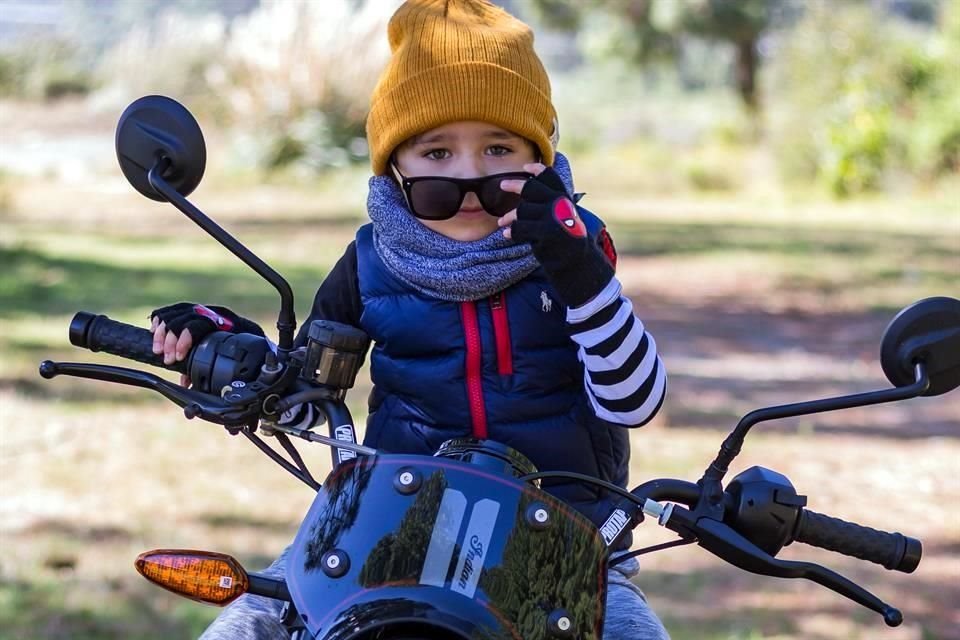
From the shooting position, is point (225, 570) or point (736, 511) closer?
point (225, 570)

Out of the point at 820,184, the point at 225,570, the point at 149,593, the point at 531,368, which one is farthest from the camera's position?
the point at 820,184

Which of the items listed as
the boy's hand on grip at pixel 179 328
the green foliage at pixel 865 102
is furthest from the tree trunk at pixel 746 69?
the boy's hand on grip at pixel 179 328

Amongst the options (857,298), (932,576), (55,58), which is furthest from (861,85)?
(932,576)

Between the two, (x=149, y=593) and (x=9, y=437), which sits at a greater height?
(x=9, y=437)

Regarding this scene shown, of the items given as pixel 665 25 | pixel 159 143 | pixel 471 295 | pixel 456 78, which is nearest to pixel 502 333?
pixel 471 295

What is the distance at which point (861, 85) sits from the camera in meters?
20.4

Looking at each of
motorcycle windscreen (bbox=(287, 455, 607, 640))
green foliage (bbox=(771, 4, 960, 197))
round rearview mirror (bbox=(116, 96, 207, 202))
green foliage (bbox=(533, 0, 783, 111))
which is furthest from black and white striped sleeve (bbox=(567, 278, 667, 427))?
green foliage (bbox=(533, 0, 783, 111))

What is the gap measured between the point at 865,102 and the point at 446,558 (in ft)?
64.4

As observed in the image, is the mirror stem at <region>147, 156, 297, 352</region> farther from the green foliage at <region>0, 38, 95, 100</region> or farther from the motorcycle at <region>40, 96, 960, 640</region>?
the green foliage at <region>0, 38, 95, 100</region>

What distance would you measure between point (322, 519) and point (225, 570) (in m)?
0.15

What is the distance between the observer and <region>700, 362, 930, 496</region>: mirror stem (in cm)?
185

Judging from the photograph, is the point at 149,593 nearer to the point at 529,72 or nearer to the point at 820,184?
the point at 529,72

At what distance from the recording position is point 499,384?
94.3 inches

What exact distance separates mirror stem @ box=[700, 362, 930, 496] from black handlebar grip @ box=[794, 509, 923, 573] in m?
0.13
